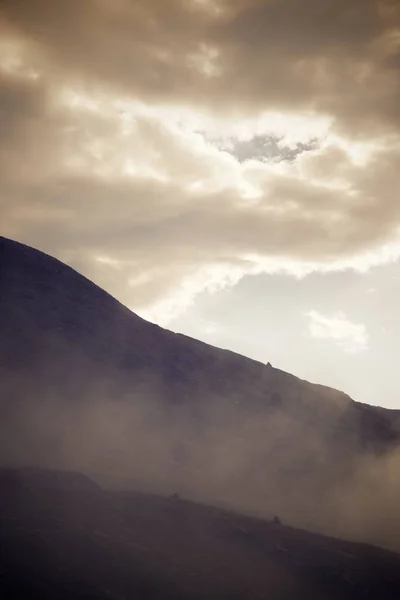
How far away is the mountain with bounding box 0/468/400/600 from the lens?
25.1m

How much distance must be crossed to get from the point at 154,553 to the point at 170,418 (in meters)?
21.1

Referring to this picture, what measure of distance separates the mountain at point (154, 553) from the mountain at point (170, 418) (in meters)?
4.27

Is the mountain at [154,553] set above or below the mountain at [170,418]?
below

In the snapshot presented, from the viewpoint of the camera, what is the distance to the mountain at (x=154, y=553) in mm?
25062

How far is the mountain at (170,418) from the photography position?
41.0 metres

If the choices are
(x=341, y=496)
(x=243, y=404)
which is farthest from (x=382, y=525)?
(x=243, y=404)

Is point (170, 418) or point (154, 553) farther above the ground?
point (170, 418)

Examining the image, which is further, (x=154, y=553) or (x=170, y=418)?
(x=170, y=418)

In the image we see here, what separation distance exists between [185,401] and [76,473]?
18.2 metres

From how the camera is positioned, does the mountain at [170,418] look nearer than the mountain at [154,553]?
No

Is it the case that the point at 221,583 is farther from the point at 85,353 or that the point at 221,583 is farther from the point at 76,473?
the point at 85,353

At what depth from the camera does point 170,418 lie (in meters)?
49.5

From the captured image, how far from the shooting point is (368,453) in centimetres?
5438

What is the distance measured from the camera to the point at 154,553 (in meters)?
28.5
